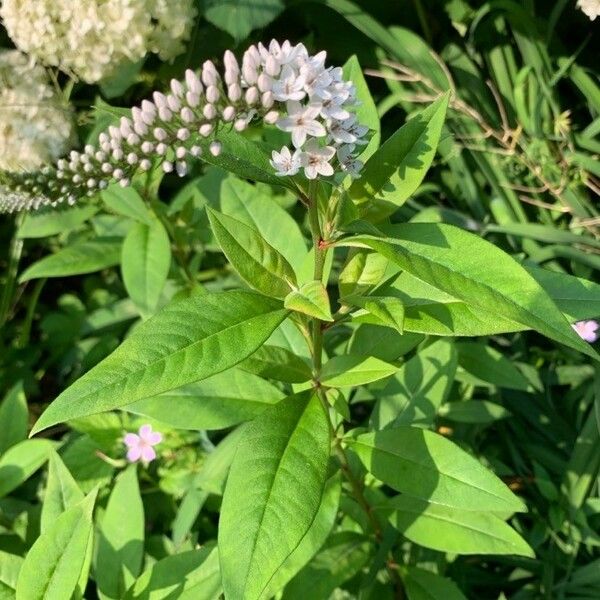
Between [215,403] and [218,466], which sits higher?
[215,403]

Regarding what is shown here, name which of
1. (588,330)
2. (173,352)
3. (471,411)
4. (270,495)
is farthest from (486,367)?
(173,352)

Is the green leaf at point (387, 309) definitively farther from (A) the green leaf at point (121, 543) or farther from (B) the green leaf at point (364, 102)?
(A) the green leaf at point (121, 543)

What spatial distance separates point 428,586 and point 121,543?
614mm

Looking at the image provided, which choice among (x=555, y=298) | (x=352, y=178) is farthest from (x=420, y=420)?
(x=352, y=178)

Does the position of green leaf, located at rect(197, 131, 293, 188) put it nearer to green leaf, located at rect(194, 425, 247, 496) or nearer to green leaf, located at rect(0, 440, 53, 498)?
green leaf, located at rect(194, 425, 247, 496)

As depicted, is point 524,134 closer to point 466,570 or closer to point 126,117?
point 466,570

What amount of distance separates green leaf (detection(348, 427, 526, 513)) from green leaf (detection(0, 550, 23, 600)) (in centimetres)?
65

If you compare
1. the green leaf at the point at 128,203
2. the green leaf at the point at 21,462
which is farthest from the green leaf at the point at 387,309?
the green leaf at the point at 21,462

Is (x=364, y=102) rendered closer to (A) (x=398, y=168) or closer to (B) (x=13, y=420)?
(A) (x=398, y=168)

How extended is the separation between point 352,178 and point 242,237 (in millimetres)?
186

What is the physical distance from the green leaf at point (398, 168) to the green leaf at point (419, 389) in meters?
0.55

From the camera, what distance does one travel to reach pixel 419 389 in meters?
1.67

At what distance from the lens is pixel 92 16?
6.31 ft

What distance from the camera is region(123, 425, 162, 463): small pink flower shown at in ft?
6.14
